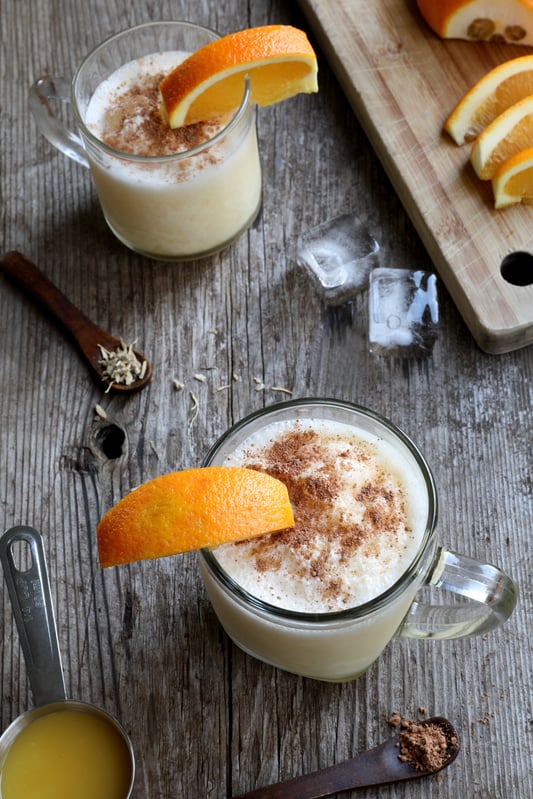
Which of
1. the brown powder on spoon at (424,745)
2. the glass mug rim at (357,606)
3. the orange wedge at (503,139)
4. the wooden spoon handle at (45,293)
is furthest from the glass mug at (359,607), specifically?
the orange wedge at (503,139)

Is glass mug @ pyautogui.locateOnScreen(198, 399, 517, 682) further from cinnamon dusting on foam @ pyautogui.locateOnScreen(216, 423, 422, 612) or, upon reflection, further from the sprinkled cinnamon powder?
the sprinkled cinnamon powder

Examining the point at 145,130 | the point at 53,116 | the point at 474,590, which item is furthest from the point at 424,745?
the point at 53,116

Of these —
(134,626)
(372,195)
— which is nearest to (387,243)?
(372,195)

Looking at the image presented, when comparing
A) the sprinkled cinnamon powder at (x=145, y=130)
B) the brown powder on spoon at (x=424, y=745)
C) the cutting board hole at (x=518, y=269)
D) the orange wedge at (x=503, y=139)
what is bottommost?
the brown powder on spoon at (x=424, y=745)

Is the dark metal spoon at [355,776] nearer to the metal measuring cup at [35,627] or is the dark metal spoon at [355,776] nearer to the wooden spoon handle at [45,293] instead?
the metal measuring cup at [35,627]

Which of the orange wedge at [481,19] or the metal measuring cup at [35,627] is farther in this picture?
the orange wedge at [481,19]

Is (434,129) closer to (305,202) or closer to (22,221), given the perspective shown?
(305,202)
